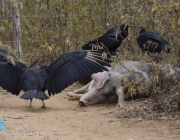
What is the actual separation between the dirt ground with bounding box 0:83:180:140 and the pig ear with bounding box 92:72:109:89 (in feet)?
1.14


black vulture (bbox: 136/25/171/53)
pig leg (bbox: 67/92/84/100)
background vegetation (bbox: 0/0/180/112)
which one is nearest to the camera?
black vulture (bbox: 136/25/171/53)

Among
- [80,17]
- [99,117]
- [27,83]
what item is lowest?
[99,117]

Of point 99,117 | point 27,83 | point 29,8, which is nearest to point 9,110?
point 27,83

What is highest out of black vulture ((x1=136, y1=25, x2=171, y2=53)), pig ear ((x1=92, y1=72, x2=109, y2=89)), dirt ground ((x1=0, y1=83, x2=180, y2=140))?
black vulture ((x1=136, y1=25, x2=171, y2=53))

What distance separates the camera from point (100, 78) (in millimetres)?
6664

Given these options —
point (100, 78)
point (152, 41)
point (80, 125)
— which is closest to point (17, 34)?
point (100, 78)

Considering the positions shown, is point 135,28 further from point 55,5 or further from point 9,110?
point 9,110

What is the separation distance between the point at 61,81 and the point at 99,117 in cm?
110

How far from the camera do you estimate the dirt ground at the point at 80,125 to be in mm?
4484

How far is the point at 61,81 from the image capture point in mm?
6441

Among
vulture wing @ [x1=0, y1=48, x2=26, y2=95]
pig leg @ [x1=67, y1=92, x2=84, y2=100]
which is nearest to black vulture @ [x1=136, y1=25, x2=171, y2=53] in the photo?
pig leg @ [x1=67, y1=92, x2=84, y2=100]

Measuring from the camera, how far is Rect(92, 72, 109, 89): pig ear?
21.7ft

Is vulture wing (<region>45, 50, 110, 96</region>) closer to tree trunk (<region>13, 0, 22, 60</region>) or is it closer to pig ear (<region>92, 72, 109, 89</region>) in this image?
pig ear (<region>92, 72, 109, 89</region>)

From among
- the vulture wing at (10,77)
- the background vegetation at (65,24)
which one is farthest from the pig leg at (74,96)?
the background vegetation at (65,24)
